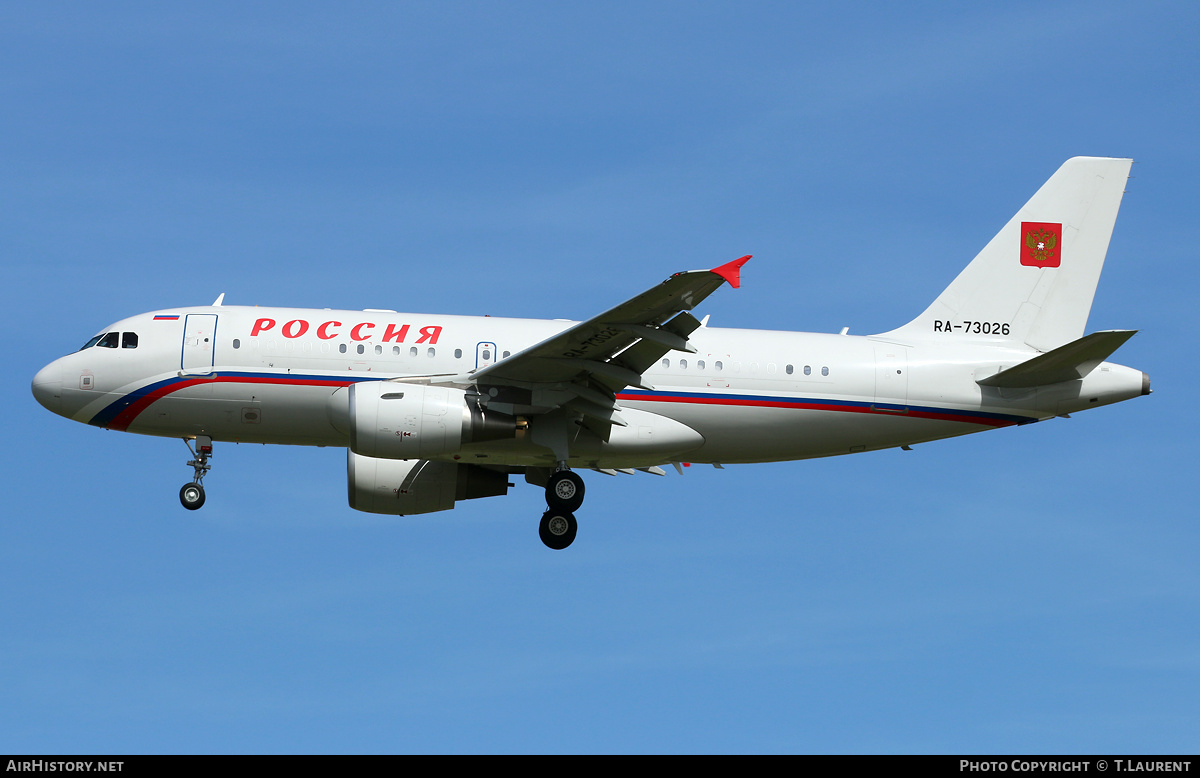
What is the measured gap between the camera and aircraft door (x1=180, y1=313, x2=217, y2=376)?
28.5 m

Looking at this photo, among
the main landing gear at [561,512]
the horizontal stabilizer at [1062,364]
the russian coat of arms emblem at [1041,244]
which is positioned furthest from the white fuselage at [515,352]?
the russian coat of arms emblem at [1041,244]

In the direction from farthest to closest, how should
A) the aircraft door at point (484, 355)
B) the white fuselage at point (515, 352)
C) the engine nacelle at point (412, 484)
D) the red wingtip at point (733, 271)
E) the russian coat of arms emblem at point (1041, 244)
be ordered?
the russian coat of arms emblem at point (1041, 244), the engine nacelle at point (412, 484), the aircraft door at point (484, 355), the white fuselage at point (515, 352), the red wingtip at point (733, 271)

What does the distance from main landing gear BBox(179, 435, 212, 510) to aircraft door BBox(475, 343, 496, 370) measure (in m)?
5.89

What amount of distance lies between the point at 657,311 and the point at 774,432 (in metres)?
5.38

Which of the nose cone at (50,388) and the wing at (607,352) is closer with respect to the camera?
the wing at (607,352)

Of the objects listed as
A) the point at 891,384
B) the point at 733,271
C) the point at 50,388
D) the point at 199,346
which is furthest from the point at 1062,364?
the point at 50,388

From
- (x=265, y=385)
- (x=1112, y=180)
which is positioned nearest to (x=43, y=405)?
(x=265, y=385)

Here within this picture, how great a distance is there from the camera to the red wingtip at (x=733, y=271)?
2280 centimetres

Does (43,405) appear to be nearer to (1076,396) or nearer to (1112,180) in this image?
(1076,396)

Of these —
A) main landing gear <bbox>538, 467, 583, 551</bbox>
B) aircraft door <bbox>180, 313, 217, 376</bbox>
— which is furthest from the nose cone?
main landing gear <bbox>538, 467, 583, 551</bbox>

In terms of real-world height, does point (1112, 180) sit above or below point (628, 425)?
above

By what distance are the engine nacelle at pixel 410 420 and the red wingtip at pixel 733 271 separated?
642 cm

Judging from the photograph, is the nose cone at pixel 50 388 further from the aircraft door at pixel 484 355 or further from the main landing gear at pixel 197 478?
the aircraft door at pixel 484 355

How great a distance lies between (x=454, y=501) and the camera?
101 feet
